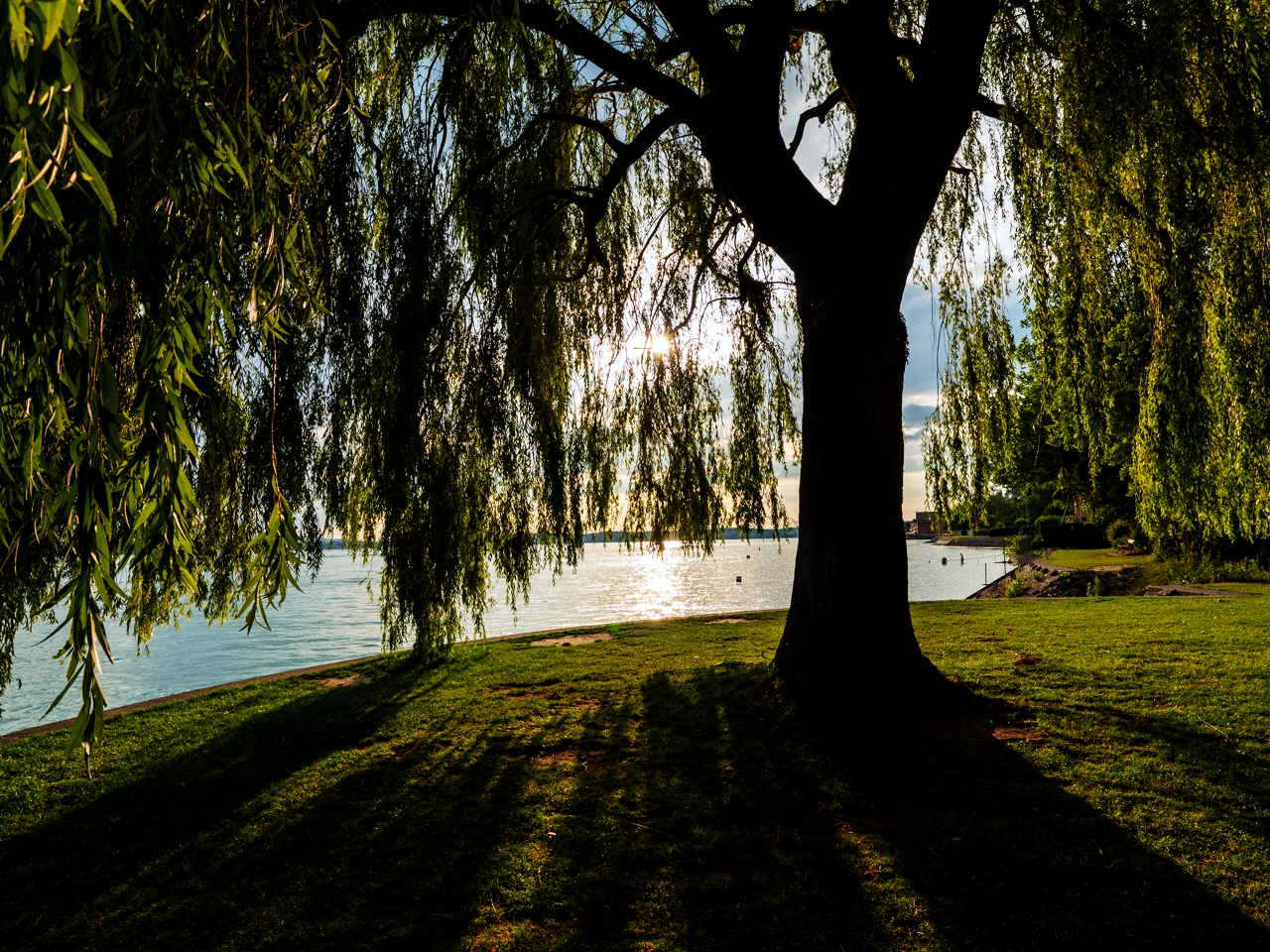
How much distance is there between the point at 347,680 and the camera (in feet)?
24.8

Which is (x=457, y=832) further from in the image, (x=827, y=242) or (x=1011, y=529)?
(x=1011, y=529)

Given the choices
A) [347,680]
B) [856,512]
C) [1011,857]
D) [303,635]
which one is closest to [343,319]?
[856,512]

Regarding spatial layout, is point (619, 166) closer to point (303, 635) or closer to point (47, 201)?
point (47, 201)

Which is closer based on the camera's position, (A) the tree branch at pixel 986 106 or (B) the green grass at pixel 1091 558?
(A) the tree branch at pixel 986 106

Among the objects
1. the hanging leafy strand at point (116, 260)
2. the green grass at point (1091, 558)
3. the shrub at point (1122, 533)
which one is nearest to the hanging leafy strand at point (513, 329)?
the hanging leafy strand at point (116, 260)

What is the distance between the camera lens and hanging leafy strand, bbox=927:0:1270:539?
4.81m

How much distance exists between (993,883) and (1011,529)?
200 feet

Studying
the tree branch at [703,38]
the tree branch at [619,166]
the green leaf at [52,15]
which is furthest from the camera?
the tree branch at [619,166]

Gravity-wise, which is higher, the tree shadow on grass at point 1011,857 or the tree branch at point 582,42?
the tree branch at point 582,42

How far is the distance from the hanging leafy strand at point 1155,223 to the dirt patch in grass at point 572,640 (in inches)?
229

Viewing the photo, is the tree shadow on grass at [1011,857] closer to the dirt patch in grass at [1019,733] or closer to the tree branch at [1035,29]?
the dirt patch in grass at [1019,733]

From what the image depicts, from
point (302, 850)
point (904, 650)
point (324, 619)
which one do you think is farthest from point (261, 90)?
point (324, 619)

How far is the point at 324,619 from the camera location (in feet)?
79.2

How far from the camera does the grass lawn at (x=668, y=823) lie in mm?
2654
